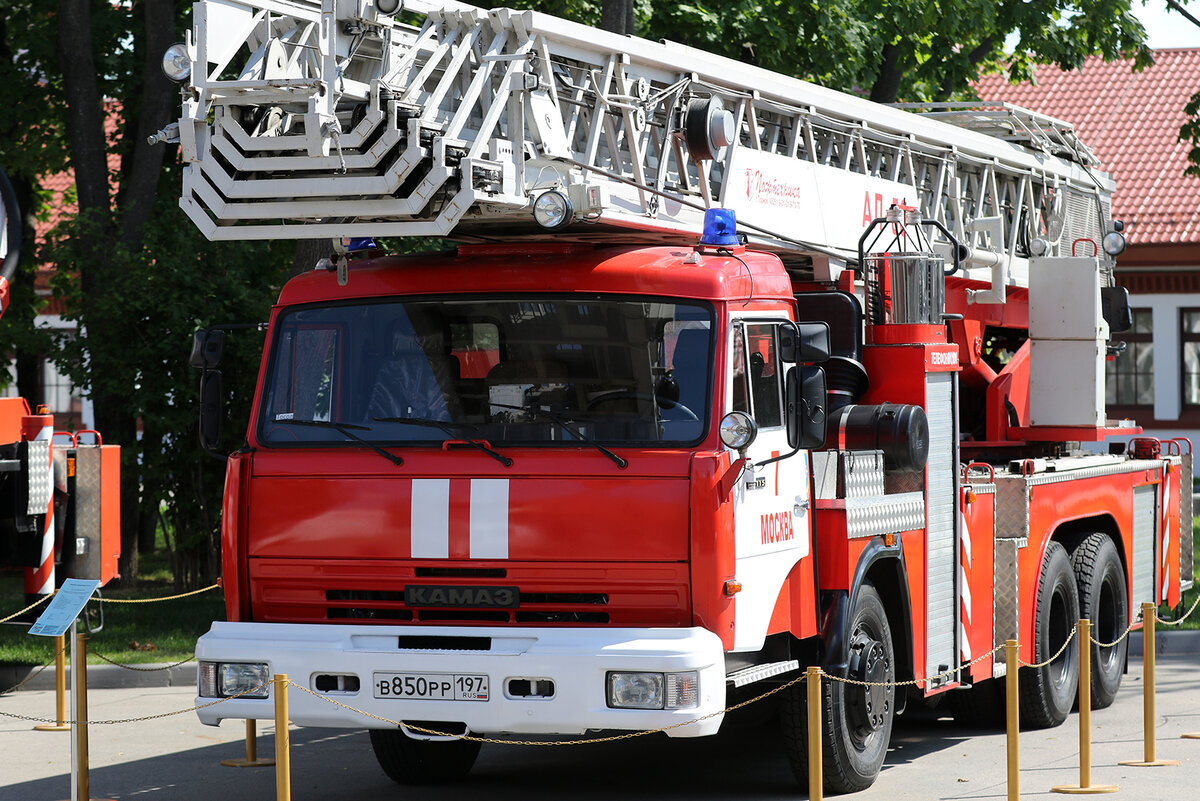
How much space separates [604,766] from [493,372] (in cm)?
285

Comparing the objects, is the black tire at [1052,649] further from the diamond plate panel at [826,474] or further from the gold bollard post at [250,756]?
the gold bollard post at [250,756]

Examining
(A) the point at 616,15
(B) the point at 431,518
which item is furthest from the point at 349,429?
(A) the point at 616,15

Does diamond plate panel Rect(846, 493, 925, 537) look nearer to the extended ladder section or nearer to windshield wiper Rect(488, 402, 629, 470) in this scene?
windshield wiper Rect(488, 402, 629, 470)

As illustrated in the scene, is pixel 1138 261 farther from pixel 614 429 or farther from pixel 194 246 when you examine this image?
pixel 614 429

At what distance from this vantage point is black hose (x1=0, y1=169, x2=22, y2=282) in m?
9.45

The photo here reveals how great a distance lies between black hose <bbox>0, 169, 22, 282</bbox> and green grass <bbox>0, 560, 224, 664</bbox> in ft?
10.6

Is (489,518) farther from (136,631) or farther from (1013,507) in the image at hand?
(136,631)

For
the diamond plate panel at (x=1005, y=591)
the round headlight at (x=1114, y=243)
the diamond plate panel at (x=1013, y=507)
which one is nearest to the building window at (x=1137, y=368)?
the round headlight at (x=1114, y=243)

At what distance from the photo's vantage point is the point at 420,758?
8.68 meters

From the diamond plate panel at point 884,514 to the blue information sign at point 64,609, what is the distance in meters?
3.56

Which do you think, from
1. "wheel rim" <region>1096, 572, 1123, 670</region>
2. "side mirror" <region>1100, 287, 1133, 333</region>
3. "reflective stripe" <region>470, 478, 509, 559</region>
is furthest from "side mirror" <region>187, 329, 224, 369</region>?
"side mirror" <region>1100, 287, 1133, 333</region>

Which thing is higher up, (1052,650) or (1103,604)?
(1103,604)

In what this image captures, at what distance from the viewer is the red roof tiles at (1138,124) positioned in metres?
30.8

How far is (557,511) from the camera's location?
22.6 feet
